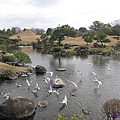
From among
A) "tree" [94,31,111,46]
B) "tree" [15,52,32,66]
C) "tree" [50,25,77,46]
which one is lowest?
"tree" [15,52,32,66]

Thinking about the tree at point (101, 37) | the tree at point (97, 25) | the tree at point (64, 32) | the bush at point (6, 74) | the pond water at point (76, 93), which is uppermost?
the tree at point (97, 25)

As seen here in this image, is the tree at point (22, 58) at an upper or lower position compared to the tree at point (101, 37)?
lower

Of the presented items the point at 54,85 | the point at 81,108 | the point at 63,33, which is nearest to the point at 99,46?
the point at 63,33

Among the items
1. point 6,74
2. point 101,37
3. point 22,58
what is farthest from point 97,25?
point 6,74

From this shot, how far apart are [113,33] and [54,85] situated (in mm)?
94796

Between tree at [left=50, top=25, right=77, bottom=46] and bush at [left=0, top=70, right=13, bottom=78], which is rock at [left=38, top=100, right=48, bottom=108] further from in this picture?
tree at [left=50, top=25, right=77, bottom=46]

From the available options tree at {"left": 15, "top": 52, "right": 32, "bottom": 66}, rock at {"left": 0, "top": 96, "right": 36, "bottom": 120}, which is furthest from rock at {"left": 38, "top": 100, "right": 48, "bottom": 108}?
tree at {"left": 15, "top": 52, "right": 32, "bottom": 66}

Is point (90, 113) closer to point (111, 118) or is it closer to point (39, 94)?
point (111, 118)

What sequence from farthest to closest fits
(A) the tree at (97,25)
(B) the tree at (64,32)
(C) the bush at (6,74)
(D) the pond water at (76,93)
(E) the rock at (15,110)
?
(A) the tree at (97,25)
(B) the tree at (64,32)
(C) the bush at (6,74)
(D) the pond water at (76,93)
(E) the rock at (15,110)

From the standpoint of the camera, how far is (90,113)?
24.7 m

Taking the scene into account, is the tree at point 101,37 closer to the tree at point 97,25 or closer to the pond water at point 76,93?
the pond water at point 76,93

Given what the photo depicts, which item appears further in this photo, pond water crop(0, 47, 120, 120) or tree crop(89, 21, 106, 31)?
tree crop(89, 21, 106, 31)

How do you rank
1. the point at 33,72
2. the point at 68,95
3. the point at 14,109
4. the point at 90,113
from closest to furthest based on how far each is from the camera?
the point at 14,109, the point at 90,113, the point at 68,95, the point at 33,72

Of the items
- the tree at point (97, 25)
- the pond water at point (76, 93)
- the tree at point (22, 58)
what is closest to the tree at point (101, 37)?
the pond water at point (76, 93)
